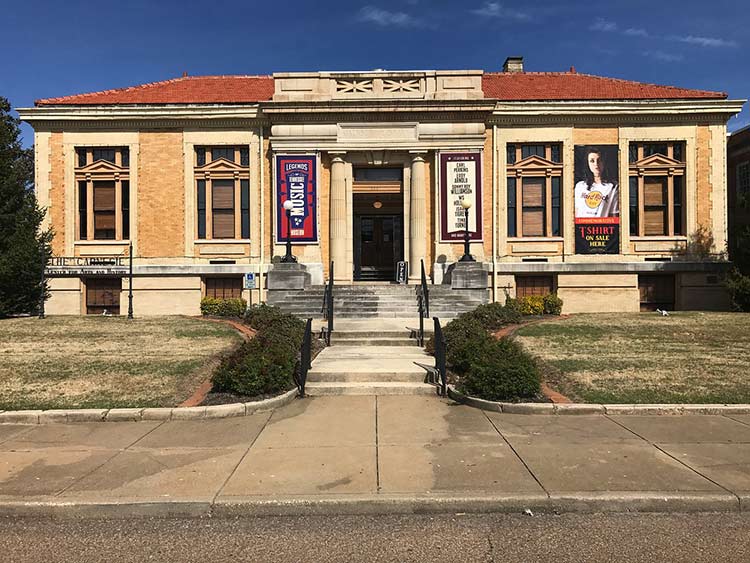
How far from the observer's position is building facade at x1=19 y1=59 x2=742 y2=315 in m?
19.4

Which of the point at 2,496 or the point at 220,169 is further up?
the point at 220,169

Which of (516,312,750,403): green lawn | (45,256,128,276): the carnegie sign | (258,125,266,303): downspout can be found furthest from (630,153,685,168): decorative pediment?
(45,256,128,276): the carnegie sign

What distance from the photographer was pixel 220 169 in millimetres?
20047

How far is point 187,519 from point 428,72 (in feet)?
60.7

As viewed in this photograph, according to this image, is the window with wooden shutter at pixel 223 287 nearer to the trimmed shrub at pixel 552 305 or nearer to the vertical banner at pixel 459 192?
the vertical banner at pixel 459 192

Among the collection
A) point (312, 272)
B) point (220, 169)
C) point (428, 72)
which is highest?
point (428, 72)

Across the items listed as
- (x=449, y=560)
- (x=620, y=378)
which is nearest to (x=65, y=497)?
(x=449, y=560)

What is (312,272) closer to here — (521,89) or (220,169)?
(220,169)

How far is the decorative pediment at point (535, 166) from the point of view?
19.9 metres

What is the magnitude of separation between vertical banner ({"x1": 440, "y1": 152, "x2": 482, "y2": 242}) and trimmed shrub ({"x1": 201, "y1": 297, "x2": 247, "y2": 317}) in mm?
8079

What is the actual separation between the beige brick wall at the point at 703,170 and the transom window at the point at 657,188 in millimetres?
521

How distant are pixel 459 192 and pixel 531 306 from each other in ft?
17.4

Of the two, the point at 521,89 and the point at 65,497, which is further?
the point at 521,89

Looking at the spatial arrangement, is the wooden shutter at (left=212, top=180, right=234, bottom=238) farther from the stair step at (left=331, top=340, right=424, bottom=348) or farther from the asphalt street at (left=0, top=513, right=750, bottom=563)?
the asphalt street at (left=0, top=513, right=750, bottom=563)
